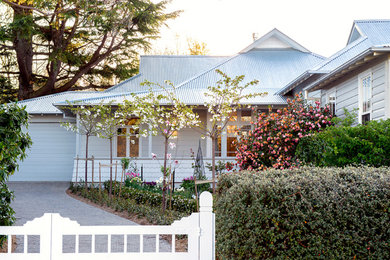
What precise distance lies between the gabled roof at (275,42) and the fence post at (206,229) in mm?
18952

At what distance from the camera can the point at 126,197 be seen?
44.0 ft

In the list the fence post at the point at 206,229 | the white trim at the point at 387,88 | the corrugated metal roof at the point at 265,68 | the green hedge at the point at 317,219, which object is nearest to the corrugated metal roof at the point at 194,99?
the corrugated metal roof at the point at 265,68

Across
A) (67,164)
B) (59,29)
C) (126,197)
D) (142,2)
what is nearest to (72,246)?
(126,197)

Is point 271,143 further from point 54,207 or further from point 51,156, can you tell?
point 51,156

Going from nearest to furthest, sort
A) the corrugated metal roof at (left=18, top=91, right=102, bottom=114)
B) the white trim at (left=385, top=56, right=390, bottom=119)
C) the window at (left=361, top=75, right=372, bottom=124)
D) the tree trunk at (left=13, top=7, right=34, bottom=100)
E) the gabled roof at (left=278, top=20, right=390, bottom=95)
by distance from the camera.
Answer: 1. the white trim at (left=385, top=56, right=390, bottom=119)
2. the window at (left=361, top=75, right=372, bottom=124)
3. the gabled roof at (left=278, top=20, right=390, bottom=95)
4. the corrugated metal roof at (left=18, top=91, right=102, bottom=114)
5. the tree trunk at (left=13, top=7, right=34, bottom=100)

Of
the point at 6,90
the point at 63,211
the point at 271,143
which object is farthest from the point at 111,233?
→ the point at 6,90

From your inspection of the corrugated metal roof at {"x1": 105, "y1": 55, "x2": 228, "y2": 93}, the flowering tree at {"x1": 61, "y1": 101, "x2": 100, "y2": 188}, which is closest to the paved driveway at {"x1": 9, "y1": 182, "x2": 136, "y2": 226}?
the flowering tree at {"x1": 61, "y1": 101, "x2": 100, "y2": 188}

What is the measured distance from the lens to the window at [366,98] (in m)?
Result: 11.8

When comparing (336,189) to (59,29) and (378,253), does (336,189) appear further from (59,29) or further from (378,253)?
(59,29)

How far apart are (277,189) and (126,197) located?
9.36m

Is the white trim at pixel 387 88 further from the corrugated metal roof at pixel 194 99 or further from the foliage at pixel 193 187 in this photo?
the corrugated metal roof at pixel 194 99

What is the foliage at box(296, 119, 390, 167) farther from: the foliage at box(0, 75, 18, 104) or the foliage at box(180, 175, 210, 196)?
the foliage at box(0, 75, 18, 104)

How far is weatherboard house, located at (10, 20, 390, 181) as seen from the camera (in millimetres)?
14297

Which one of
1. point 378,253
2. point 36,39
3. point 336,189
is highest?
point 36,39
